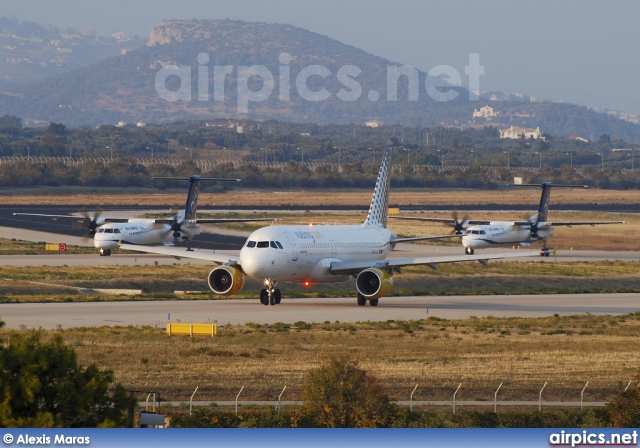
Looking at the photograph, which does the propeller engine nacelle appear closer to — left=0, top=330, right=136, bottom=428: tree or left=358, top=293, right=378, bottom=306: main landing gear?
left=358, top=293, right=378, bottom=306: main landing gear

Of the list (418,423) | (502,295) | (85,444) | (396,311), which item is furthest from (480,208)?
(85,444)

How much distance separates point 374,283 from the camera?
55781 millimetres

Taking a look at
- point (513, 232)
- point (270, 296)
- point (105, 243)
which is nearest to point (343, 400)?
point (270, 296)

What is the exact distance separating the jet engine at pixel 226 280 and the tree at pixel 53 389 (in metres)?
35.7

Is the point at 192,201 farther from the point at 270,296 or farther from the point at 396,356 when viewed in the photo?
the point at 396,356

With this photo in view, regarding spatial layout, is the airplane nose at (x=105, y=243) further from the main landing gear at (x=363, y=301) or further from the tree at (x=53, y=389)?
the tree at (x=53, y=389)

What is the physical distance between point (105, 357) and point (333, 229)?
22.7 metres

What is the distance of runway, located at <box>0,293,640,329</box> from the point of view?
49.5 m

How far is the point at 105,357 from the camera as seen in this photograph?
37.7m

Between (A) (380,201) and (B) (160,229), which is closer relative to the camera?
(A) (380,201)

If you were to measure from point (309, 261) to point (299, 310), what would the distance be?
2429 mm

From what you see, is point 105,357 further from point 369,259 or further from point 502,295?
point 502,295

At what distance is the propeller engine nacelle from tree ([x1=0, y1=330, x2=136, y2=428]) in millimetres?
36638

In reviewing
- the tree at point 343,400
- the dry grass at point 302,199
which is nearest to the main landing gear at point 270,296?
the tree at point 343,400
